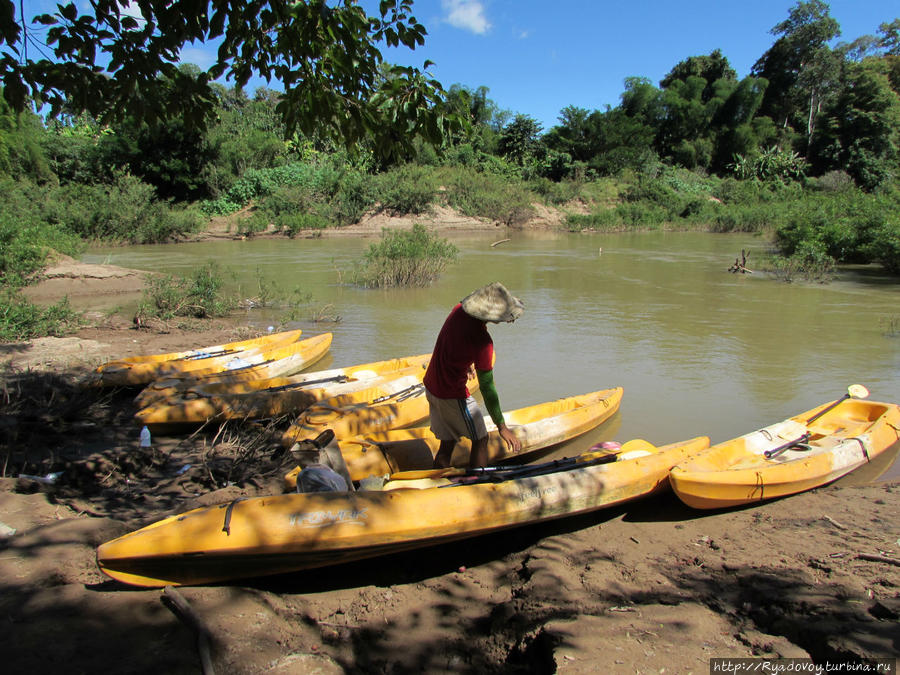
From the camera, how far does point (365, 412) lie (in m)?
5.09

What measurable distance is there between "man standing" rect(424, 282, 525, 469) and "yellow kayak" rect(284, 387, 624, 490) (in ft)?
0.96

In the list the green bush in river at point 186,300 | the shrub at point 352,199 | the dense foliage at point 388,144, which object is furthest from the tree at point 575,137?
the green bush in river at point 186,300

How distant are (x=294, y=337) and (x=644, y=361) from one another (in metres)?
5.01

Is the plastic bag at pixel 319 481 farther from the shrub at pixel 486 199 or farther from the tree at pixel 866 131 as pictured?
the tree at pixel 866 131

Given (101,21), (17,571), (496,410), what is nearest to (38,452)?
(17,571)

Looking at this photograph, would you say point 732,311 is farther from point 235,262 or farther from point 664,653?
point 235,262

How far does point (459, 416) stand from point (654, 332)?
6966 millimetres

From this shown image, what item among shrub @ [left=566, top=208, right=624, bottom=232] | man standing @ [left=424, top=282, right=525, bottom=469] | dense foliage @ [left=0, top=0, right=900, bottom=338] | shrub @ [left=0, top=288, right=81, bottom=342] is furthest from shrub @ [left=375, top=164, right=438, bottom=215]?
man standing @ [left=424, top=282, right=525, bottom=469]

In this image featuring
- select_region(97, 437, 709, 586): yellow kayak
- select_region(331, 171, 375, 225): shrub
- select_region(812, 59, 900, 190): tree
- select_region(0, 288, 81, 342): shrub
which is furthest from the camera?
select_region(812, 59, 900, 190): tree

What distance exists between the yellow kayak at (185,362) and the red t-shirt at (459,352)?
3.52 meters

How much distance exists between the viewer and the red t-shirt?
366 cm

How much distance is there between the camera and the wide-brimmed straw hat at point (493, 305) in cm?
349

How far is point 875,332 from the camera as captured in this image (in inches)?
370

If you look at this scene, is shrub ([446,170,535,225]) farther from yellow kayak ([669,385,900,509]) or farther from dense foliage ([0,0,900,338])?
yellow kayak ([669,385,900,509])
